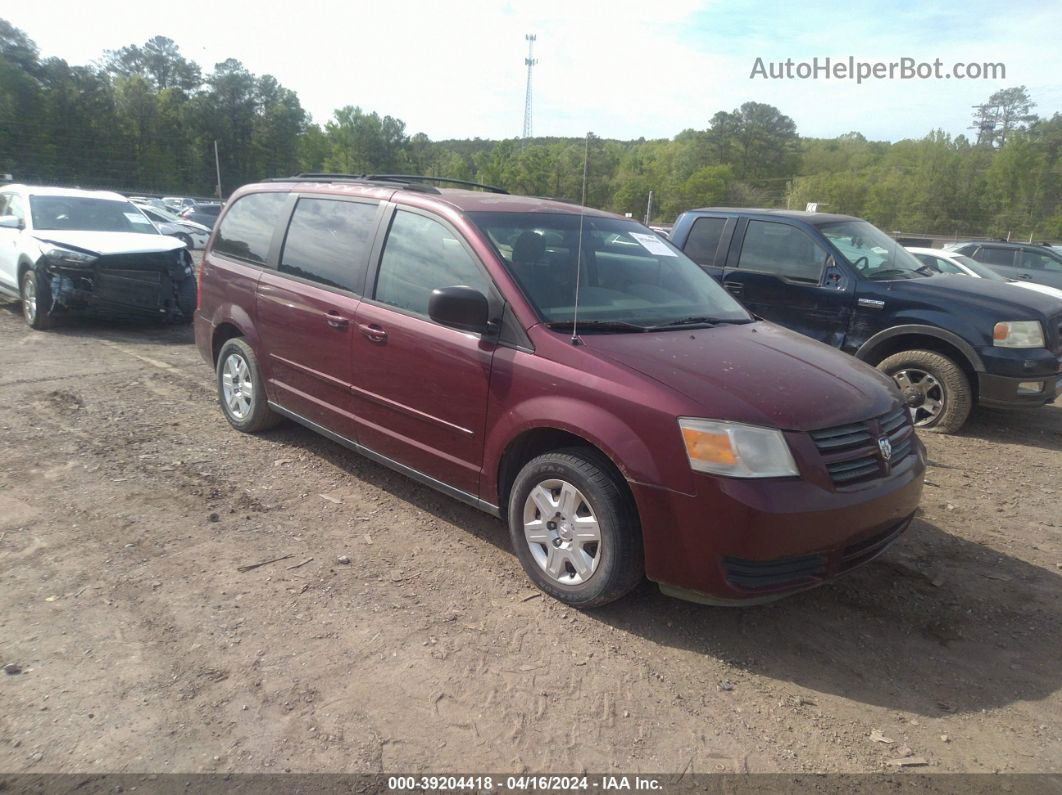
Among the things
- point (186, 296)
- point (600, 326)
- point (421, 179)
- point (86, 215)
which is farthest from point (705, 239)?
point (86, 215)

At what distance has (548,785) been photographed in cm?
230

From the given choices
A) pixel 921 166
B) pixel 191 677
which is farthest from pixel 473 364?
pixel 921 166

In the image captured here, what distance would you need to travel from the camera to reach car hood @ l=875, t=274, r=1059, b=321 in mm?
6066

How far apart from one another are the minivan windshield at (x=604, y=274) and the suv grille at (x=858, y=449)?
39.9 inches

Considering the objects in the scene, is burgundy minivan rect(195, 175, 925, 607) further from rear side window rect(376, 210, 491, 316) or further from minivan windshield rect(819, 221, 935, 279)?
minivan windshield rect(819, 221, 935, 279)

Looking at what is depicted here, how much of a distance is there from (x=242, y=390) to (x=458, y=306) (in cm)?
269

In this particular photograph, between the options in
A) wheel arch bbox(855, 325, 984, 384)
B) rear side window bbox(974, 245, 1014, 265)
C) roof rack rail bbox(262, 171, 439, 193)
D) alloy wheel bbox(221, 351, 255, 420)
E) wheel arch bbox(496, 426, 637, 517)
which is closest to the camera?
wheel arch bbox(496, 426, 637, 517)

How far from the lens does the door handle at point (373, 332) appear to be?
394cm

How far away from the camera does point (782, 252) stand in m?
7.00

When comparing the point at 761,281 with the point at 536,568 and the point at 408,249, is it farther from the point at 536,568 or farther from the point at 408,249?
the point at 536,568

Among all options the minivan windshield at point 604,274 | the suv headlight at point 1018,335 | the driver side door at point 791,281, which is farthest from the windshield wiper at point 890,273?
the minivan windshield at point 604,274

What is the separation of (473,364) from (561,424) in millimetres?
620

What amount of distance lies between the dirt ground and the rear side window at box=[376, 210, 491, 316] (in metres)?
1.27

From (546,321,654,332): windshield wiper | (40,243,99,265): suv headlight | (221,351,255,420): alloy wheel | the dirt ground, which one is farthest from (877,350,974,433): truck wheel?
(40,243,99,265): suv headlight
